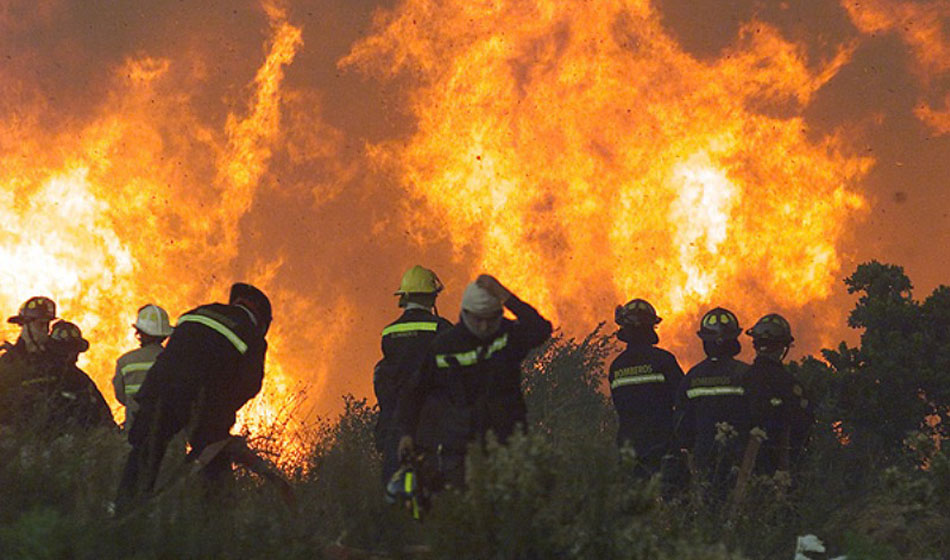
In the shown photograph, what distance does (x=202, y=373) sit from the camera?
25.4 ft

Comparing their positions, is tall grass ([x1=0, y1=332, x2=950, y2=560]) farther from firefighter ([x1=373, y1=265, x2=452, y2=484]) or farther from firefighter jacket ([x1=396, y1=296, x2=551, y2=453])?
firefighter ([x1=373, y1=265, x2=452, y2=484])

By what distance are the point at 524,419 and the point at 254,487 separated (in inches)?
92.4

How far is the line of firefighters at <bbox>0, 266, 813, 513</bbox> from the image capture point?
6789 mm

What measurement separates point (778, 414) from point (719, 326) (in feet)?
3.31

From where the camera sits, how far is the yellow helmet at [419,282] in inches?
366

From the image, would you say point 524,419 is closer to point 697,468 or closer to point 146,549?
point 146,549

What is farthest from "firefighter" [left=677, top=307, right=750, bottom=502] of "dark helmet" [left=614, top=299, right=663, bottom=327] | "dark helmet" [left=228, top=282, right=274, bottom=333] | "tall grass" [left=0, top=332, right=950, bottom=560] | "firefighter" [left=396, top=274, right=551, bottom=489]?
"dark helmet" [left=228, top=282, right=274, bottom=333]

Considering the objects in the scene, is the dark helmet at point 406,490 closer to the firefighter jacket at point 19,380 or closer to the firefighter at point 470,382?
the firefighter at point 470,382

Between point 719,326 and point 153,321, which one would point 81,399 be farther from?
point 719,326

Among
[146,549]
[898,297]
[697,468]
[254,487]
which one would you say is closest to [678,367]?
[697,468]

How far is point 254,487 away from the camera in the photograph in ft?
27.5

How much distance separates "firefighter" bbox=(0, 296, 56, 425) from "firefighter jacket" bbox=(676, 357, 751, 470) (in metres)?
5.81

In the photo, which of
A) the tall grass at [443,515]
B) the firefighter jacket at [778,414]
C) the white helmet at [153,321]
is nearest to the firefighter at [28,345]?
the white helmet at [153,321]

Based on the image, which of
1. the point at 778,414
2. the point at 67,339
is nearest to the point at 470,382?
the point at 778,414
